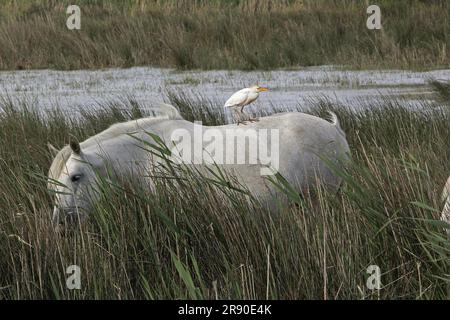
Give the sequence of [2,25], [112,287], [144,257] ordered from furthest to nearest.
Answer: [2,25], [144,257], [112,287]

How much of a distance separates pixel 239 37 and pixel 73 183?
15.0 meters

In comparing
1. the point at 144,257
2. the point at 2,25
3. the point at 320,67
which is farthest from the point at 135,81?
the point at 144,257

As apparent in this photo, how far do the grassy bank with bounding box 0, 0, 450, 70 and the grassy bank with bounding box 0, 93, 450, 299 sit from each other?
1369 centimetres

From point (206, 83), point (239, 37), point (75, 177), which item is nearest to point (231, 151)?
point (75, 177)

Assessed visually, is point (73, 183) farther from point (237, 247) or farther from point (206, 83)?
point (206, 83)

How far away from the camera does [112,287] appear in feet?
12.3

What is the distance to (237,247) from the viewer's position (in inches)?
155

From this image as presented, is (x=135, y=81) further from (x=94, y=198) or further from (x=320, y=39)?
(x=94, y=198)

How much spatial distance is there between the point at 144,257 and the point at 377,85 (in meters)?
11.8

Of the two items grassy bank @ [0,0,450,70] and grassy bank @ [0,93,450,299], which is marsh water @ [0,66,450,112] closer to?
Answer: grassy bank @ [0,0,450,70]

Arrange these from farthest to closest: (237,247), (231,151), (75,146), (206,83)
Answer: (206,83) → (231,151) → (75,146) → (237,247)

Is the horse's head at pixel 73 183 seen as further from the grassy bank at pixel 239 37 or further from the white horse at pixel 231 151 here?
the grassy bank at pixel 239 37

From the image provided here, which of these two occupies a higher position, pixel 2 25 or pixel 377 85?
pixel 2 25

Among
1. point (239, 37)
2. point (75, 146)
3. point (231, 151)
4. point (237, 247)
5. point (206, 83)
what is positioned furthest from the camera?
point (239, 37)
